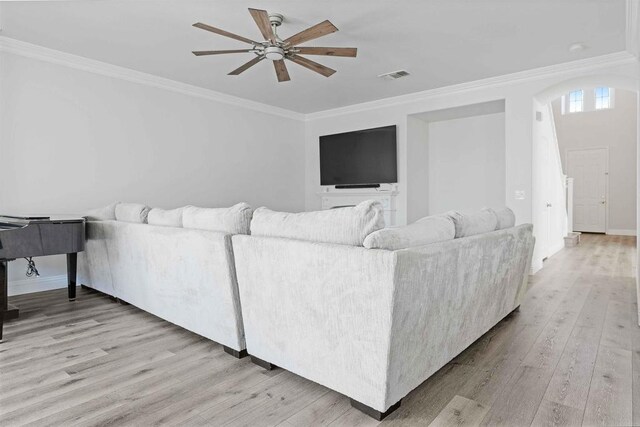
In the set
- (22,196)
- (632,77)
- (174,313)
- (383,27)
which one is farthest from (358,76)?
(22,196)

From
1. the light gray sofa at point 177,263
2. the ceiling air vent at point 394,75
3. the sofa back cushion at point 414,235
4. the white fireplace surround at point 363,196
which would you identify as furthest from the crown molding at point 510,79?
the light gray sofa at point 177,263

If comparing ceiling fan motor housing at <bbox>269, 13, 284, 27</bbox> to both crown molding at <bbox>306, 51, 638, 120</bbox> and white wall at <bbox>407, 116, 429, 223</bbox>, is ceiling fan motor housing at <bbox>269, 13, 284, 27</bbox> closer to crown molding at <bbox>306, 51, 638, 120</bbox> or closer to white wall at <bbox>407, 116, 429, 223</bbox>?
crown molding at <bbox>306, 51, 638, 120</bbox>

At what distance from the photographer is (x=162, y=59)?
4262mm

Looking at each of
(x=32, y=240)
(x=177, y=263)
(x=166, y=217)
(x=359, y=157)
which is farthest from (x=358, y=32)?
(x=32, y=240)

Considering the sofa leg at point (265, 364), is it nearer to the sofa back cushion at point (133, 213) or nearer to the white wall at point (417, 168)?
the sofa back cushion at point (133, 213)

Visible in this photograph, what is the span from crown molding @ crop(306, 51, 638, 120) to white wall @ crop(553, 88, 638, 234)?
5.94m

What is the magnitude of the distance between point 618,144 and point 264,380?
10409 millimetres

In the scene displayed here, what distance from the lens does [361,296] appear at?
1.60m

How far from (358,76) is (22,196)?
3987mm

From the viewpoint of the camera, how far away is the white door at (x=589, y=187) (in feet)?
30.2

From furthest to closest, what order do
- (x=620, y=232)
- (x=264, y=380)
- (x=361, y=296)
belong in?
(x=620, y=232) < (x=264, y=380) < (x=361, y=296)

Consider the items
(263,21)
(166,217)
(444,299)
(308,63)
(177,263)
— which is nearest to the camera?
(444,299)

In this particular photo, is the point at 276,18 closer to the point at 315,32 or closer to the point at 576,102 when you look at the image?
the point at 315,32

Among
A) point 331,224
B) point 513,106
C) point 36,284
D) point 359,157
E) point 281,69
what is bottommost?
point 36,284
